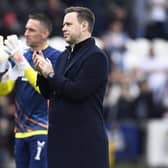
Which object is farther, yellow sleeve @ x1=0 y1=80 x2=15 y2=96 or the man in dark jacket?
yellow sleeve @ x1=0 y1=80 x2=15 y2=96

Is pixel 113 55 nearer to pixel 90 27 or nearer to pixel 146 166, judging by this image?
pixel 146 166

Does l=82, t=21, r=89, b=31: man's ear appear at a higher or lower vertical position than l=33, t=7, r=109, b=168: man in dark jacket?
higher

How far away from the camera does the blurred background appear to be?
17844 millimetres

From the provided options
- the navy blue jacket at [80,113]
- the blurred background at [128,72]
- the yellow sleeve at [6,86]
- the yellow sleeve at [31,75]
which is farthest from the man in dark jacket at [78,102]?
the blurred background at [128,72]

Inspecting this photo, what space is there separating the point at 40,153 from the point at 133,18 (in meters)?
12.1

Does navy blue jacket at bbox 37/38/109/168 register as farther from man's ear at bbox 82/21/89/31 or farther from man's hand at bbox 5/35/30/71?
man's hand at bbox 5/35/30/71

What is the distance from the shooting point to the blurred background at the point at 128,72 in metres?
17.8

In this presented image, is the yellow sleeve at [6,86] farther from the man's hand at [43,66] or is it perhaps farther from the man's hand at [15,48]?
the man's hand at [43,66]

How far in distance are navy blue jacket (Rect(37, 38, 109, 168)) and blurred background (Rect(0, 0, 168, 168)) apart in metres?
7.31

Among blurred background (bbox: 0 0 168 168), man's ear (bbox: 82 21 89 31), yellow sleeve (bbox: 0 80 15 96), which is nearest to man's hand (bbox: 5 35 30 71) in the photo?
man's ear (bbox: 82 21 89 31)

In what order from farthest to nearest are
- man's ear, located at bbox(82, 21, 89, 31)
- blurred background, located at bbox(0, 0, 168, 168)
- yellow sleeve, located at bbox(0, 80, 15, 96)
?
blurred background, located at bbox(0, 0, 168, 168), yellow sleeve, located at bbox(0, 80, 15, 96), man's ear, located at bbox(82, 21, 89, 31)

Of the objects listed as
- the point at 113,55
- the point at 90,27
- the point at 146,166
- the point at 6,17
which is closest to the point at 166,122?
the point at 146,166

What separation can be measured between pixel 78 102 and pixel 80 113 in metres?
0.11

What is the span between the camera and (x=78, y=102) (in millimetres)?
8977
